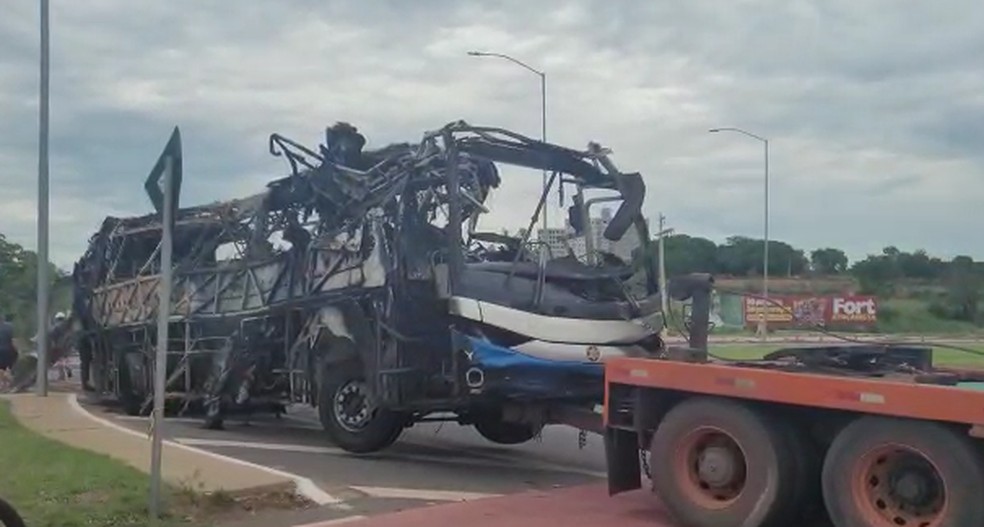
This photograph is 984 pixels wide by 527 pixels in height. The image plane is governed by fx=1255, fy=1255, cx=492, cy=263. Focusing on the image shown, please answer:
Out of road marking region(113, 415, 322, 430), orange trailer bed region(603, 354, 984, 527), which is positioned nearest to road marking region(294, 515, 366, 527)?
orange trailer bed region(603, 354, 984, 527)

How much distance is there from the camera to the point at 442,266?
10961 mm

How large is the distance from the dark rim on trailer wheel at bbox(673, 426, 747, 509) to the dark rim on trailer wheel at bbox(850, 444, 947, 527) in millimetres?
864

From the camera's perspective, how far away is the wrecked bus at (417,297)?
1059 centimetres

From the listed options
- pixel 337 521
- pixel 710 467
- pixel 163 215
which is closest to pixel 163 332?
pixel 163 215

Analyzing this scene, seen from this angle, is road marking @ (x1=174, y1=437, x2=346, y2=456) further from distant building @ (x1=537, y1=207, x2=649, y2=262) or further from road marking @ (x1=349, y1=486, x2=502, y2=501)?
distant building @ (x1=537, y1=207, x2=649, y2=262)

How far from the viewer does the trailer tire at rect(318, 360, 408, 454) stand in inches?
465

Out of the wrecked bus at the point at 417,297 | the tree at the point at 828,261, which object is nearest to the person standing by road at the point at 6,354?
the wrecked bus at the point at 417,297

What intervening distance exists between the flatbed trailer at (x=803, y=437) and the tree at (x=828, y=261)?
51210mm

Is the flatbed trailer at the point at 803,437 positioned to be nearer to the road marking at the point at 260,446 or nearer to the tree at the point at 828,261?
the road marking at the point at 260,446

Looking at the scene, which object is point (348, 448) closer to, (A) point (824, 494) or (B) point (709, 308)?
(B) point (709, 308)

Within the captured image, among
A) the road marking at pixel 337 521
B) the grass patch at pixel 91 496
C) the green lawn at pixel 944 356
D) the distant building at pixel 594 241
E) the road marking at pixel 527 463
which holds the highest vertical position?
the distant building at pixel 594 241

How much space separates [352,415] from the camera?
1209cm

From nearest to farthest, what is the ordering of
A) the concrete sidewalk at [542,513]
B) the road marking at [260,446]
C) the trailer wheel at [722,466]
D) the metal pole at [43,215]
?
the trailer wheel at [722,466] < the concrete sidewalk at [542,513] < the road marking at [260,446] < the metal pole at [43,215]

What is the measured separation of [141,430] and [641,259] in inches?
247
